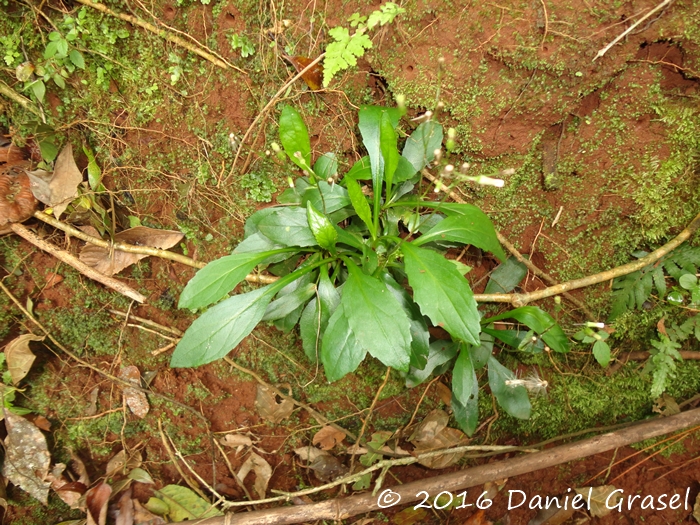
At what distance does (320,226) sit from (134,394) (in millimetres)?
1439

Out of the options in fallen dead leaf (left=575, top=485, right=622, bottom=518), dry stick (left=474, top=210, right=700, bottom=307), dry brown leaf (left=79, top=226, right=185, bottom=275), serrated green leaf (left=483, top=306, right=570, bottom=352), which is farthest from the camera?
fallen dead leaf (left=575, top=485, right=622, bottom=518)

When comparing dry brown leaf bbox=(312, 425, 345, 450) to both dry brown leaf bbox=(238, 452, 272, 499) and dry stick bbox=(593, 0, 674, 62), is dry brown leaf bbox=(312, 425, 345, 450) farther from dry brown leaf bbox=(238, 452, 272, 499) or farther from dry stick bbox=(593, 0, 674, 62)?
dry stick bbox=(593, 0, 674, 62)

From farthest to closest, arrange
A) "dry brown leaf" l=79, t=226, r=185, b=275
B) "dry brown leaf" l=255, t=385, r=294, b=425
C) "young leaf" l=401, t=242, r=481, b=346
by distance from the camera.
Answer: "dry brown leaf" l=255, t=385, r=294, b=425
"dry brown leaf" l=79, t=226, r=185, b=275
"young leaf" l=401, t=242, r=481, b=346

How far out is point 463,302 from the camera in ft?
5.23

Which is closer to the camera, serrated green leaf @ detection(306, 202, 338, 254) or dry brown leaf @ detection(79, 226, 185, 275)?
serrated green leaf @ detection(306, 202, 338, 254)

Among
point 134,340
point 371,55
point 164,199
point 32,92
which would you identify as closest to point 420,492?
point 134,340

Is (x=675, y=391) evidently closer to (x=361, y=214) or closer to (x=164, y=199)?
(x=361, y=214)

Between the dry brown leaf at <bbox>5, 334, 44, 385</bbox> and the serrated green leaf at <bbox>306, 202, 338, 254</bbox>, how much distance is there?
5.25 feet

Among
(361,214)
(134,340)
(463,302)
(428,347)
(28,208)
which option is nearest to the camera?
(463,302)

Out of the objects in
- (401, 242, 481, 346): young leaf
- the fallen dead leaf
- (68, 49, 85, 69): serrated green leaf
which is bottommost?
the fallen dead leaf

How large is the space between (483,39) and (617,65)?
1.91 ft

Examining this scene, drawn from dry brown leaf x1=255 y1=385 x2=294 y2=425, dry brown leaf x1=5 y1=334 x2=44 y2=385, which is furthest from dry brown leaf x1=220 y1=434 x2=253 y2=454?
dry brown leaf x1=5 y1=334 x2=44 y2=385

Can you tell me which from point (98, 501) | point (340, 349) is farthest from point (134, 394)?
point (340, 349)
